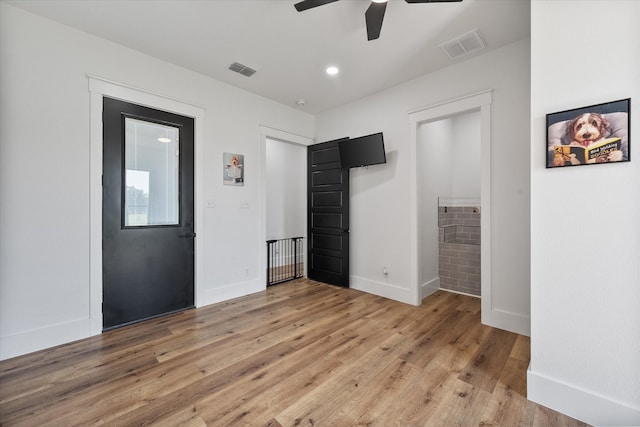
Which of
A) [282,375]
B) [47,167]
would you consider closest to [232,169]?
[47,167]

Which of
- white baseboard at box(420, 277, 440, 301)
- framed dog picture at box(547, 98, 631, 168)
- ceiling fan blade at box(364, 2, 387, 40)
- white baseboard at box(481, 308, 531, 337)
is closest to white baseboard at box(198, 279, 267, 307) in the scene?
white baseboard at box(420, 277, 440, 301)

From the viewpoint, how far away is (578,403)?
5.28 ft

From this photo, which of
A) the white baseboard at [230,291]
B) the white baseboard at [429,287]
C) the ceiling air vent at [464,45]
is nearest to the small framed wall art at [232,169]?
the white baseboard at [230,291]

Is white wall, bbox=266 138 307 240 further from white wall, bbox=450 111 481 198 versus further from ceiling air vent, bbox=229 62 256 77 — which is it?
white wall, bbox=450 111 481 198

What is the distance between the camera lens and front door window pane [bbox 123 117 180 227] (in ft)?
9.78

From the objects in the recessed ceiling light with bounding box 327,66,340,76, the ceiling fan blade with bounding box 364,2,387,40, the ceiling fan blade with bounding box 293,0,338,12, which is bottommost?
the ceiling fan blade with bounding box 364,2,387,40

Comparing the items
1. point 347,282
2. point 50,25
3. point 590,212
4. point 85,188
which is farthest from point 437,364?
point 50,25

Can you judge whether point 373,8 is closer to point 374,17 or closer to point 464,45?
point 374,17

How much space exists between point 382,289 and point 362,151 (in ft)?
6.69

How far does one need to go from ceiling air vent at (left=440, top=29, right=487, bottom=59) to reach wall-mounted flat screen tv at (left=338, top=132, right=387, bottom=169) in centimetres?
120

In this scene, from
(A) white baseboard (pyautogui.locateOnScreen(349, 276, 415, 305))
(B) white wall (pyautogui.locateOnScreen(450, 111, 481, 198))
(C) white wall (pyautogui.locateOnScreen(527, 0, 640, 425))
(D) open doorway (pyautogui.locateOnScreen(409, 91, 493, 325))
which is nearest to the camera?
(C) white wall (pyautogui.locateOnScreen(527, 0, 640, 425))

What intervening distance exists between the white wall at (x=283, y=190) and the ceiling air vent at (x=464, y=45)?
3609 mm

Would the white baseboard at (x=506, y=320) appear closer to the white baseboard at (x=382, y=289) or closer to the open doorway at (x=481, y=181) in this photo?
the open doorway at (x=481, y=181)

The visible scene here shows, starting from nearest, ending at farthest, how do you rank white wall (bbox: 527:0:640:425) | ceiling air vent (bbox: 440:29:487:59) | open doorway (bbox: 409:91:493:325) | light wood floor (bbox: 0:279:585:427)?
white wall (bbox: 527:0:640:425) < light wood floor (bbox: 0:279:585:427) < ceiling air vent (bbox: 440:29:487:59) < open doorway (bbox: 409:91:493:325)
